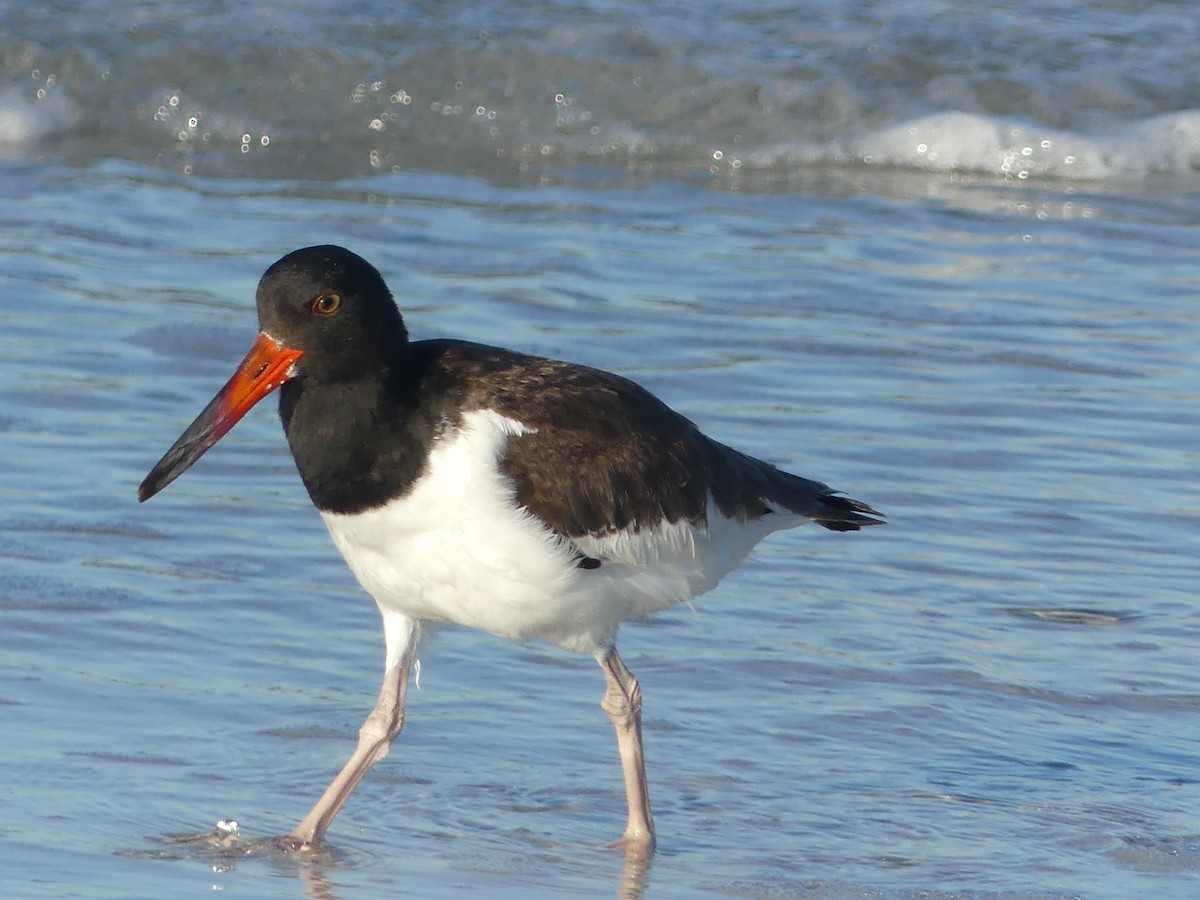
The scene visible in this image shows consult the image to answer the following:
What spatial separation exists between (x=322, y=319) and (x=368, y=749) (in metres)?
1.11

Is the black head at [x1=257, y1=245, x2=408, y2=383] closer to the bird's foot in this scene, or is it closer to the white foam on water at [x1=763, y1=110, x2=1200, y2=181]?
the bird's foot

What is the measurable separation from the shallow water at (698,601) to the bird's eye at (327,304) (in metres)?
1.16

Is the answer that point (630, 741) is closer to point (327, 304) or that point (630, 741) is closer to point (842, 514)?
point (842, 514)

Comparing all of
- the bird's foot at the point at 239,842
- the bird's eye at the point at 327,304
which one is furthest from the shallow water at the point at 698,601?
the bird's eye at the point at 327,304

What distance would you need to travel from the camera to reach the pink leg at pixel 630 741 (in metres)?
4.83

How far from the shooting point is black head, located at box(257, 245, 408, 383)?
15.2 ft

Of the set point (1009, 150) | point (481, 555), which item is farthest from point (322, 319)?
point (1009, 150)

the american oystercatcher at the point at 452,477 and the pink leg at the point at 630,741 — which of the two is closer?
the american oystercatcher at the point at 452,477

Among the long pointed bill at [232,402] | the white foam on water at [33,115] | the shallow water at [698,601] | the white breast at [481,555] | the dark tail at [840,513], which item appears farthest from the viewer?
the white foam on water at [33,115]

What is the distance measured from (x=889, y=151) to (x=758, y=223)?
2.22m

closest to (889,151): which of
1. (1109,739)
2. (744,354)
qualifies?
(744,354)

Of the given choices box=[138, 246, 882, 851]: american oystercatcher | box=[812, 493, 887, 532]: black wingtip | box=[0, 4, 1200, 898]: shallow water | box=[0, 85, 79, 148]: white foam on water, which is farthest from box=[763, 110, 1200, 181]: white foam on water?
box=[138, 246, 882, 851]: american oystercatcher

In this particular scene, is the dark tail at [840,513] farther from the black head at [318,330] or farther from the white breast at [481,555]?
the black head at [318,330]

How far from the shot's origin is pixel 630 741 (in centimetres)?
504
